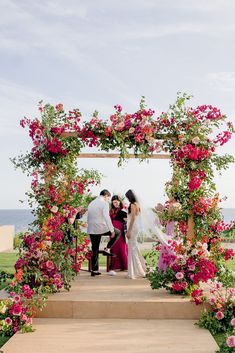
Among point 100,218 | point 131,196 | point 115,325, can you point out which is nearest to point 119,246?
point 100,218

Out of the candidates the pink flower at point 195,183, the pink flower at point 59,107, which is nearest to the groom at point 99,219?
the pink flower at point 59,107

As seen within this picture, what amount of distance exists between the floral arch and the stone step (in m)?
1.04

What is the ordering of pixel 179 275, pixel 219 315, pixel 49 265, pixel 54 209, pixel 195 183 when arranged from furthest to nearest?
pixel 54 209 → pixel 195 183 → pixel 49 265 → pixel 179 275 → pixel 219 315

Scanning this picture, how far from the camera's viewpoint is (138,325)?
698 centimetres

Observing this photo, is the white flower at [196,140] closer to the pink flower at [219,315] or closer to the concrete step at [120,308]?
the concrete step at [120,308]

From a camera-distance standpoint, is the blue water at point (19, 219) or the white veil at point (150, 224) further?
the blue water at point (19, 219)

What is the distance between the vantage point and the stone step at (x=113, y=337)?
234 inches

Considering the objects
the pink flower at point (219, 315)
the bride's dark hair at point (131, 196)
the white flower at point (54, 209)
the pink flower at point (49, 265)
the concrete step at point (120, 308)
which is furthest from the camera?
the bride's dark hair at point (131, 196)

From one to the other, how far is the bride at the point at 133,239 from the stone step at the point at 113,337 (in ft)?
8.83

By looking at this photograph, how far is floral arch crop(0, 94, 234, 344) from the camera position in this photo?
8109mm

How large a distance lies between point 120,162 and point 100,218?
1761 millimetres

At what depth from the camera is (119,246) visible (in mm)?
10992

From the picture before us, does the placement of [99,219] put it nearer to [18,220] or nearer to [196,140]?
[196,140]

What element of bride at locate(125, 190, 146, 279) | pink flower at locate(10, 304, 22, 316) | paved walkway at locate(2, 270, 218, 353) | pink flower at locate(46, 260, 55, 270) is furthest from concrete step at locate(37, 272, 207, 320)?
bride at locate(125, 190, 146, 279)
